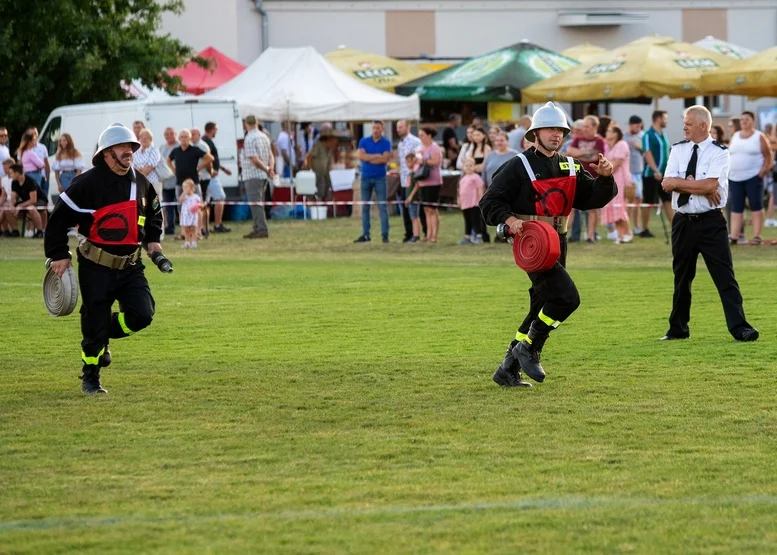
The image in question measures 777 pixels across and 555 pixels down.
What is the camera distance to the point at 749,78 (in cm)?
2512

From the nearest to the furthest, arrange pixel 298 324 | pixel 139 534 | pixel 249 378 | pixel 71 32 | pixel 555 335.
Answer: pixel 139 534 → pixel 249 378 → pixel 555 335 → pixel 298 324 → pixel 71 32

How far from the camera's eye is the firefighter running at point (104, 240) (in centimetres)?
966

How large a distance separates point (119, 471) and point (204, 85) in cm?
2988

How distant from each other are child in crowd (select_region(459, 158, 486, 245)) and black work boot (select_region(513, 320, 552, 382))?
12.6 meters

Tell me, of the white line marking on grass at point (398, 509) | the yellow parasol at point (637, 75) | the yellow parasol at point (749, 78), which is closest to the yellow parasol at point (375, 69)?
the yellow parasol at point (637, 75)

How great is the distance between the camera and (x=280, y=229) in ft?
90.4

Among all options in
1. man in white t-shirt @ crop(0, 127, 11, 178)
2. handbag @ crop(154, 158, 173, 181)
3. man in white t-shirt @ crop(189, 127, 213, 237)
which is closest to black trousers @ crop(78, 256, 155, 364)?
handbag @ crop(154, 158, 173, 181)

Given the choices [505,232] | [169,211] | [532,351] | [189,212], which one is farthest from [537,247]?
[169,211]

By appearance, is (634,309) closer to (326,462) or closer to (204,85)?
(326,462)

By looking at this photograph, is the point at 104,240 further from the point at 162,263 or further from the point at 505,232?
the point at 505,232

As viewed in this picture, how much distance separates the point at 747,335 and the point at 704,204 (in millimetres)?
1102

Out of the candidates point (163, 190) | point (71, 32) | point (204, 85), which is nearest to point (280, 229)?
point (163, 190)

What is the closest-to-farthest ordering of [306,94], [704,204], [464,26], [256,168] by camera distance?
1. [704,204]
2. [256,168]
3. [306,94]
4. [464,26]

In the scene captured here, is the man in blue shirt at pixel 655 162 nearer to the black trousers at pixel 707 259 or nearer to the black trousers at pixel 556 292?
the black trousers at pixel 707 259
